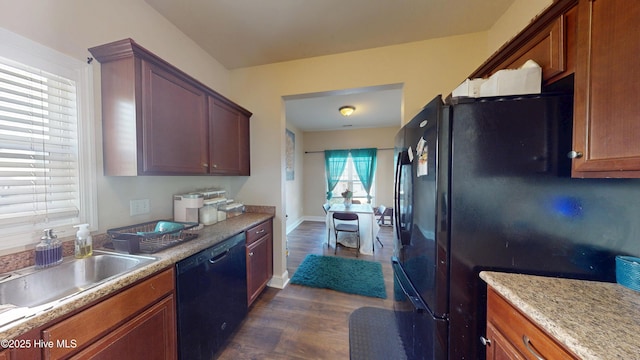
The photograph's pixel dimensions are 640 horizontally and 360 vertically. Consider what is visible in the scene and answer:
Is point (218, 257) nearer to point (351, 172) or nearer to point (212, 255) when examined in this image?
point (212, 255)

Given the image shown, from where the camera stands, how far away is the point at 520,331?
0.75 metres

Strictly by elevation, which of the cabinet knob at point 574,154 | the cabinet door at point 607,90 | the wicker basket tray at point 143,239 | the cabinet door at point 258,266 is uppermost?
the cabinet door at point 607,90

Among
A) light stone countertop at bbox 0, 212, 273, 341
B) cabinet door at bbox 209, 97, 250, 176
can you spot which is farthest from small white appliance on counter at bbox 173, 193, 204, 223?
cabinet door at bbox 209, 97, 250, 176

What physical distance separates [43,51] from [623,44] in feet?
8.42

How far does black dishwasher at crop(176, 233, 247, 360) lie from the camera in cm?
121

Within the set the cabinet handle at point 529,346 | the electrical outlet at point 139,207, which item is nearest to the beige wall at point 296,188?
the electrical outlet at point 139,207

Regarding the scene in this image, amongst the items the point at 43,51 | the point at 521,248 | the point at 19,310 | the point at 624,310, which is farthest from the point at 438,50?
the point at 19,310

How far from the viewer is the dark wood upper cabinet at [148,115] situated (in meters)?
1.25

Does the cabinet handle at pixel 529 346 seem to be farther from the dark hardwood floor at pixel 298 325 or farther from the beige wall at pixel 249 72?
the beige wall at pixel 249 72

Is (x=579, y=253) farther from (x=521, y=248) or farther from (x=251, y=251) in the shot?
(x=251, y=251)

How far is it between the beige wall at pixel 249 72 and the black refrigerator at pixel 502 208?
1221 mm

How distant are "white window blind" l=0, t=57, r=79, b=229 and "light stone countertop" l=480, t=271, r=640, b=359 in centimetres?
225

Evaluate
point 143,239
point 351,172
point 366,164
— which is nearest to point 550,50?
point 143,239

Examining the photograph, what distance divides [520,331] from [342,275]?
2095mm
